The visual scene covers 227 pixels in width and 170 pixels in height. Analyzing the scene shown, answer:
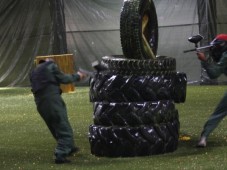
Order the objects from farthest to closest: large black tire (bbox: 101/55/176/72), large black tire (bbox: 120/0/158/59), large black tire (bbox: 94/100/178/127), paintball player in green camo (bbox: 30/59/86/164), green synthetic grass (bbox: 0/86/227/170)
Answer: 1. large black tire (bbox: 120/0/158/59)
2. large black tire (bbox: 101/55/176/72)
3. large black tire (bbox: 94/100/178/127)
4. paintball player in green camo (bbox: 30/59/86/164)
5. green synthetic grass (bbox: 0/86/227/170)

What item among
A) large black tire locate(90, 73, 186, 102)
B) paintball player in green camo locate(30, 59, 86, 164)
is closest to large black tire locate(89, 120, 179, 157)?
large black tire locate(90, 73, 186, 102)

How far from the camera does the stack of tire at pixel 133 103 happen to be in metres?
7.19

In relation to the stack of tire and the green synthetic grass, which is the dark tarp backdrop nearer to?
the green synthetic grass

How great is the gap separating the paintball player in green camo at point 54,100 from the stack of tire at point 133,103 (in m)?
0.50

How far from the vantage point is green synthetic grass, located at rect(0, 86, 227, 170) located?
6676mm

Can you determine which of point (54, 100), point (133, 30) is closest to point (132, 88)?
point (133, 30)

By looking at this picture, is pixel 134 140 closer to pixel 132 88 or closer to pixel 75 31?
pixel 132 88

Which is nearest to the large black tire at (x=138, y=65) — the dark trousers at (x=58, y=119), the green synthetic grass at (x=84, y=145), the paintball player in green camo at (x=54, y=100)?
the paintball player in green camo at (x=54, y=100)

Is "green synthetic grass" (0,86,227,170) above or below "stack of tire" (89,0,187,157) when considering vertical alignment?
below

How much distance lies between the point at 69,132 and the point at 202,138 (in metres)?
1.86

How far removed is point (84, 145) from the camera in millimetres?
8234

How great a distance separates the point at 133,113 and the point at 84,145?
1.37 metres

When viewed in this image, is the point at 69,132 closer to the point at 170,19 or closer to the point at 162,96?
the point at 162,96

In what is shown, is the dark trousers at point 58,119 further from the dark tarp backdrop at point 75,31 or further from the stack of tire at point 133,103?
the dark tarp backdrop at point 75,31
